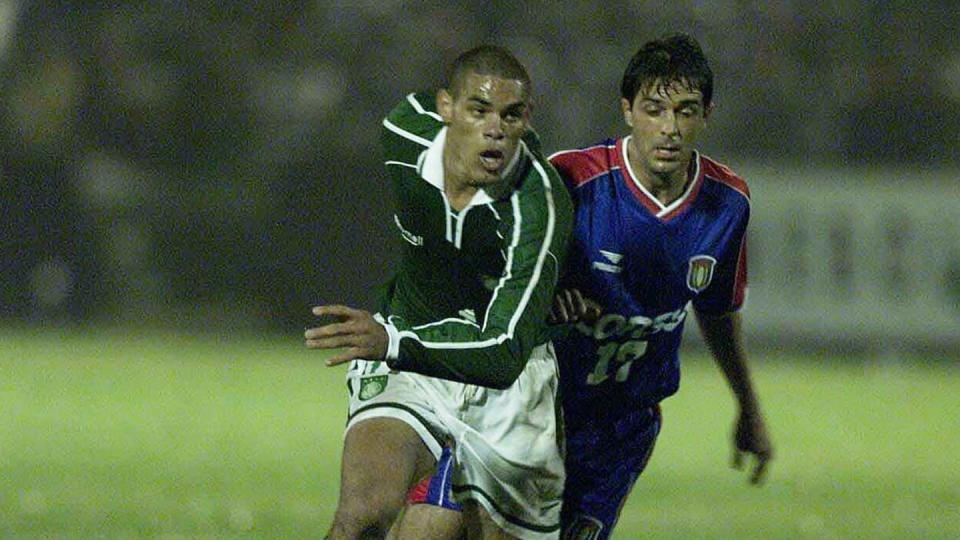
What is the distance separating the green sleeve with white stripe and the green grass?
2.93 meters

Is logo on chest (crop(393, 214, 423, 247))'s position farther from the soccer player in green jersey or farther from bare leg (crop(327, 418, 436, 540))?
bare leg (crop(327, 418, 436, 540))

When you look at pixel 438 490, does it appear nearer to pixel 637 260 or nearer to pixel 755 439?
pixel 637 260

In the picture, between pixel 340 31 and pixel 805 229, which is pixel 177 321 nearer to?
pixel 340 31

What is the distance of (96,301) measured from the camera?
594 inches

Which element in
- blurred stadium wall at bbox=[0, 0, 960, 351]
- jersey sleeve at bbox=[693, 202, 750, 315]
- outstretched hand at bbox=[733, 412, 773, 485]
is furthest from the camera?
blurred stadium wall at bbox=[0, 0, 960, 351]

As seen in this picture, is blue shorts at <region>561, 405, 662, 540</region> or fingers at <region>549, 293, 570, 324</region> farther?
blue shorts at <region>561, 405, 662, 540</region>

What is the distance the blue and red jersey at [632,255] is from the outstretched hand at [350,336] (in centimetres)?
98

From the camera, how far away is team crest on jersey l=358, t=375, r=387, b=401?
5.72 metres

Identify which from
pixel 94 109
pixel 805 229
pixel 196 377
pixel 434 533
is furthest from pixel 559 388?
pixel 94 109

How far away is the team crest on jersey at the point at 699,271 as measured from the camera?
5918 millimetres

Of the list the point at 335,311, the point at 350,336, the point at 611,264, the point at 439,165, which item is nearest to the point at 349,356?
the point at 350,336

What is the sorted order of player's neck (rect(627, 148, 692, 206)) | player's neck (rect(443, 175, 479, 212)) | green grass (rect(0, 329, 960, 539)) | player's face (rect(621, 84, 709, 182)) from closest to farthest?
player's neck (rect(443, 175, 479, 212)) < player's face (rect(621, 84, 709, 182)) < player's neck (rect(627, 148, 692, 206)) < green grass (rect(0, 329, 960, 539))

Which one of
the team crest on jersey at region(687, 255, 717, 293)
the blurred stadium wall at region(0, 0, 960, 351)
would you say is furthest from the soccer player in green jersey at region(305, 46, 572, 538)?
the blurred stadium wall at region(0, 0, 960, 351)

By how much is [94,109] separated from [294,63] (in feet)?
5.02
